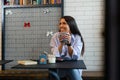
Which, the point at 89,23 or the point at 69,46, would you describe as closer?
the point at 69,46

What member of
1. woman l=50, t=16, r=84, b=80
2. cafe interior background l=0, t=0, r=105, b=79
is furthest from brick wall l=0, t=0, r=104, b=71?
woman l=50, t=16, r=84, b=80

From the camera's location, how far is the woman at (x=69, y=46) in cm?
249

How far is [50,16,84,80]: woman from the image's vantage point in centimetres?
249

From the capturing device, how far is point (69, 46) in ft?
8.43

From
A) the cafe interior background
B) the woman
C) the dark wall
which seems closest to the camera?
the dark wall

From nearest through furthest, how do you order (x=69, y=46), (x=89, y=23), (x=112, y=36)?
(x=112, y=36) → (x=69, y=46) → (x=89, y=23)

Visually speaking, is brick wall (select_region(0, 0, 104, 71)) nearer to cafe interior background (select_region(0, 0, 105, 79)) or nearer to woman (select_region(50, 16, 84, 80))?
cafe interior background (select_region(0, 0, 105, 79))

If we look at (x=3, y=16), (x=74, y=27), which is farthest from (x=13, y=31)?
(x=74, y=27)

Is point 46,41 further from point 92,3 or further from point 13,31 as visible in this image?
point 92,3

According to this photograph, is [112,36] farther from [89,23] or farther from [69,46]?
[89,23]

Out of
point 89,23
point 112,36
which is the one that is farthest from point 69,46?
point 112,36

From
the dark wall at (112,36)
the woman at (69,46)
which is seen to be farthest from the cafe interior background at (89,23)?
the dark wall at (112,36)

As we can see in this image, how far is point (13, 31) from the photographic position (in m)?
3.79

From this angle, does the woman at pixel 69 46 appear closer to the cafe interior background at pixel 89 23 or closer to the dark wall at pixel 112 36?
the cafe interior background at pixel 89 23
